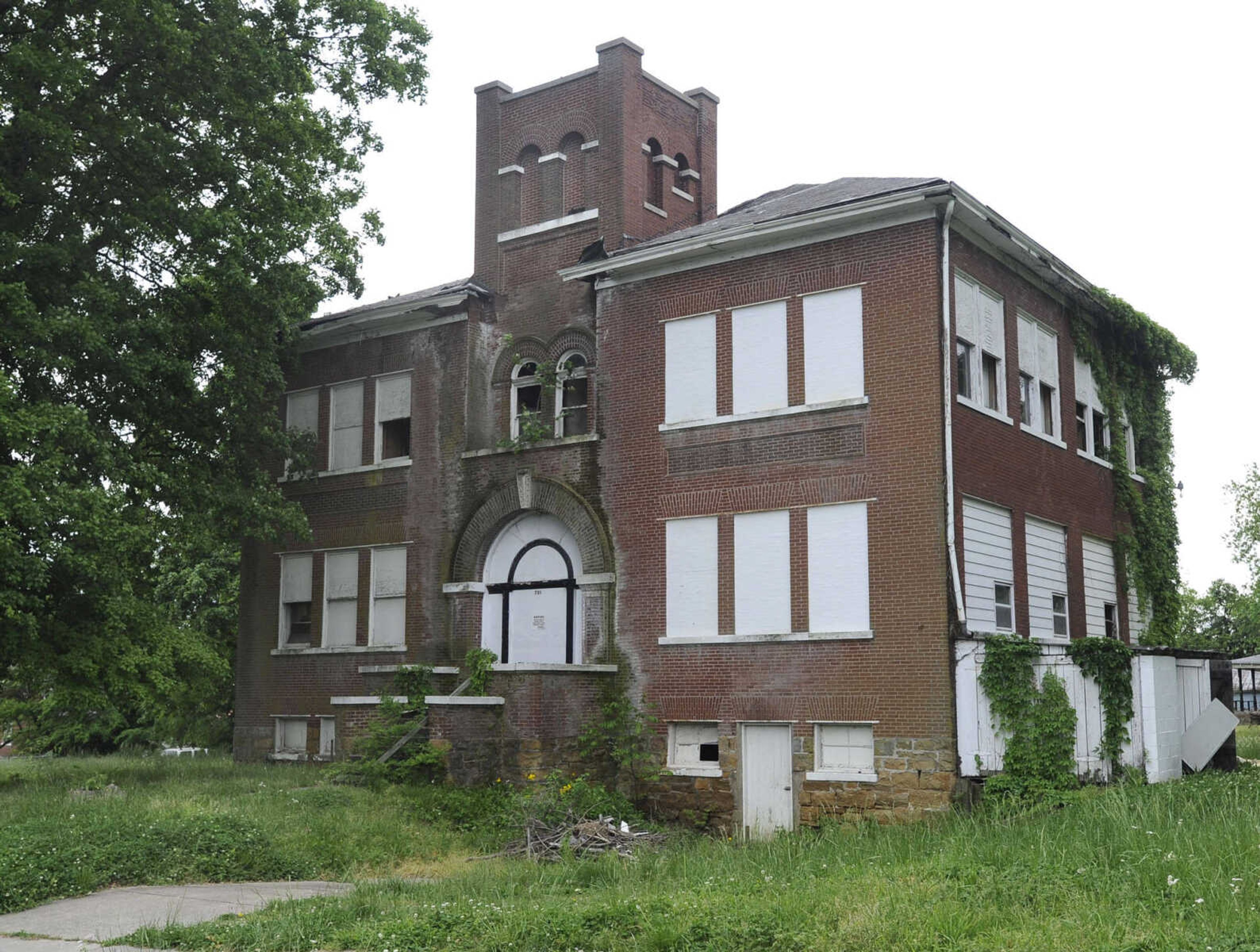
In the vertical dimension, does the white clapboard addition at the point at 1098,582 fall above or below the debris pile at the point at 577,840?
above

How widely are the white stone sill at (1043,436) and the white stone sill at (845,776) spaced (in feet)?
22.4

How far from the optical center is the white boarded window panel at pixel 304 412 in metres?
27.6

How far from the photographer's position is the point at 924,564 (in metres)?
19.5

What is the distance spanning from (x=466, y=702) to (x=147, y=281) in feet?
31.1

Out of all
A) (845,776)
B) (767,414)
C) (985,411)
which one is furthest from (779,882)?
(985,411)

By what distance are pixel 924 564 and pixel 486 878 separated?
28.1ft

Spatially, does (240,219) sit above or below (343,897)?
above

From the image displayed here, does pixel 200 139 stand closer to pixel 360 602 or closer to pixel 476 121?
pixel 476 121

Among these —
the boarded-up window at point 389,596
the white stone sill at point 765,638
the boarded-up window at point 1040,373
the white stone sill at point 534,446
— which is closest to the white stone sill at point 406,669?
the boarded-up window at point 389,596

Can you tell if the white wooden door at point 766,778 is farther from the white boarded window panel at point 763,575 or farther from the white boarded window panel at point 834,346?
the white boarded window panel at point 834,346

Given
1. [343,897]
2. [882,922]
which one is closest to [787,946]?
[882,922]

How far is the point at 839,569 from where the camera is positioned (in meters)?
20.3

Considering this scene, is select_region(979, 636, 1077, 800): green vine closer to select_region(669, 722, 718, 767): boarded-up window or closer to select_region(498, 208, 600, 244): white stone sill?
select_region(669, 722, 718, 767): boarded-up window

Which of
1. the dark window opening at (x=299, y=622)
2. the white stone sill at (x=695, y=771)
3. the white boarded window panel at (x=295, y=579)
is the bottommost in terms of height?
the white stone sill at (x=695, y=771)
